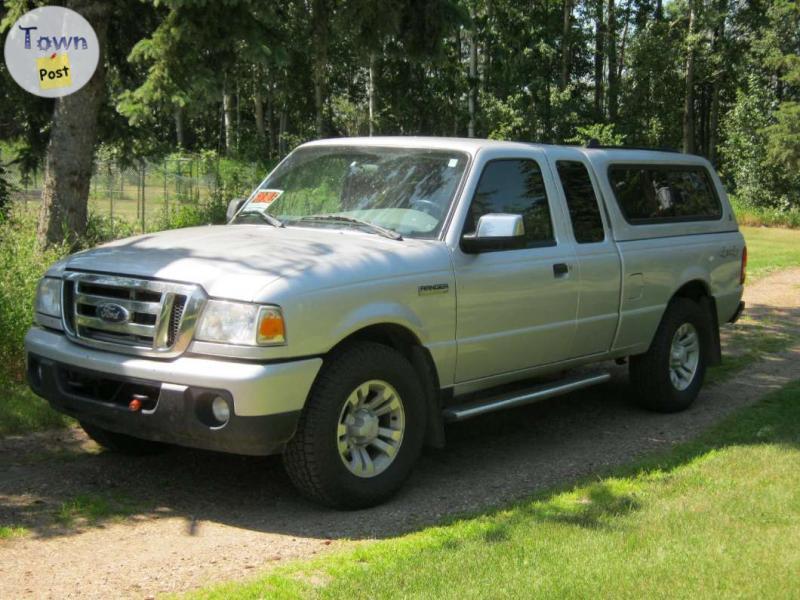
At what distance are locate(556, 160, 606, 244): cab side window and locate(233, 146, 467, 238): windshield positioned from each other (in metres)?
1.04

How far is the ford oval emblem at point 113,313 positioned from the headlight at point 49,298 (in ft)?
1.50

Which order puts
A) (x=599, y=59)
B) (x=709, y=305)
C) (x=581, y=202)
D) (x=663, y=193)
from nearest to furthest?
(x=581, y=202), (x=663, y=193), (x=709, y=305), (x=599, y=59)

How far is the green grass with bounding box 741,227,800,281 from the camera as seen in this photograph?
1917cm

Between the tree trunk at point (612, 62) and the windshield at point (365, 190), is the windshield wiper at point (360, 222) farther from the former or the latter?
the tree trunk at point (612, 62)

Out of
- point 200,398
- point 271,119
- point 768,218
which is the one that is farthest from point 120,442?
point 271,119

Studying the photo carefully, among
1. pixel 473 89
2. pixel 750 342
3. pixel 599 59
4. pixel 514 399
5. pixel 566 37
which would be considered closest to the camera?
pixel 514 399

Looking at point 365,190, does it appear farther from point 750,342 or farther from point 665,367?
point 750,342

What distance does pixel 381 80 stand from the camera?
4462cm

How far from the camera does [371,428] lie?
18.0 feet

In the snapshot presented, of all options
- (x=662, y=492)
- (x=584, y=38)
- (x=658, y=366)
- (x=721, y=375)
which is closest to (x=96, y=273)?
(x=662, y=492)

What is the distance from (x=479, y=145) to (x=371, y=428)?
214 centimetres

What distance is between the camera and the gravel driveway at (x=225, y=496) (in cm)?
460

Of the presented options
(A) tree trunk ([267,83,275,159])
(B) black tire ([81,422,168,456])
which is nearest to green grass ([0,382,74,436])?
(B) black tire ([81,422,168,456])

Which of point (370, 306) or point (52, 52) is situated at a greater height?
point (52, 52)
